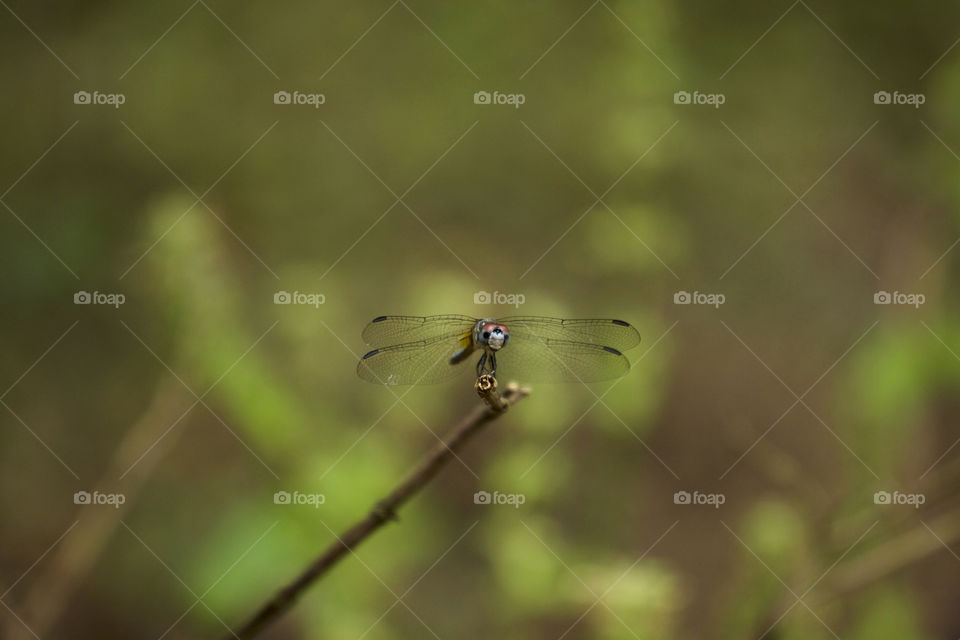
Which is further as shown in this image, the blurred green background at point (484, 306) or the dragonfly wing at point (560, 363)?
the blurred green background at point (484, 306)

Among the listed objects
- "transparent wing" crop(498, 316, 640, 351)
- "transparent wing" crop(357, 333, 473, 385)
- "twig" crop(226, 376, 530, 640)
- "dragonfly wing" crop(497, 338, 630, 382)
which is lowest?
"twig" crop(226, 376, 530, 640)

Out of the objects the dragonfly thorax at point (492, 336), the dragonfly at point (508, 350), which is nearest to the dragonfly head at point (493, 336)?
the dragonfly thorax at point (492, 336)

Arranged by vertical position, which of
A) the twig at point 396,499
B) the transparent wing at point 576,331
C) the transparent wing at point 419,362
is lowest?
the twig at point 396,499

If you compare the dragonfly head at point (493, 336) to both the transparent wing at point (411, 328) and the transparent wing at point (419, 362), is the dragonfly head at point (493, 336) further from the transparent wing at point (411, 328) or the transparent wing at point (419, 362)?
the transparent wing at point (411, 328)

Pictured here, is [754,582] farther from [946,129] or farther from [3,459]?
[3,459]

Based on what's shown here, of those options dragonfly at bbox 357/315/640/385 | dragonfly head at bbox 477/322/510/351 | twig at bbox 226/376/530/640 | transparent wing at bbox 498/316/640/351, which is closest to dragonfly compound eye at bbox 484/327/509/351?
dragonfly head at bbox 477/322/510/351

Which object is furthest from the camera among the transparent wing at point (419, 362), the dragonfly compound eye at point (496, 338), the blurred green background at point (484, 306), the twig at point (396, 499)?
the blurred green background at point (484, 306)

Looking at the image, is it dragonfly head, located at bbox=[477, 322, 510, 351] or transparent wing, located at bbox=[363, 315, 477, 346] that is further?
transparent wing, located at bbox=[363, 315, 477, 346]

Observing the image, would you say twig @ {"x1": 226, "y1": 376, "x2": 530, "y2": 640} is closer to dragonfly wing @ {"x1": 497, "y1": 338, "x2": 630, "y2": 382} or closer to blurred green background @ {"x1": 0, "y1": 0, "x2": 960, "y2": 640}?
dragonfly wing @ {"x1": 497, "y1": 338, "x2": 630, "y2": 382}

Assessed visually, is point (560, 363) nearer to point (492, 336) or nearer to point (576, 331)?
point (576, 331)
